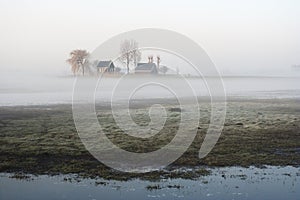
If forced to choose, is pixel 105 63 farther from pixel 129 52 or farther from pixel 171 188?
pixel 171 188

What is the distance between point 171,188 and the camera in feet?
58.6

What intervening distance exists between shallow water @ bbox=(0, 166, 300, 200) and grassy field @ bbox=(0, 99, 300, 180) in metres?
1.34

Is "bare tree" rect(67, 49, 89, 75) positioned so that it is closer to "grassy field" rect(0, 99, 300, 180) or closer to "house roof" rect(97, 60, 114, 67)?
"house roof" rect(97, 60, 114, 67)

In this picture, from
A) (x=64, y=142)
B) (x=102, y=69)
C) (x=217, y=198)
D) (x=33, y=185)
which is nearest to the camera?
(x=217, y=198)

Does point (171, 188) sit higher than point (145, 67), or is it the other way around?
point (145, 67)

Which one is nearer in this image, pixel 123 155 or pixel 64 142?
pixel 123 155

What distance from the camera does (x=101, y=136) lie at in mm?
31328

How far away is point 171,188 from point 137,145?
1033cm

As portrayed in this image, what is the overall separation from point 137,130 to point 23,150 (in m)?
11.9

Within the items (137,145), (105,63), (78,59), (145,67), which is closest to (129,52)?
(145,67)

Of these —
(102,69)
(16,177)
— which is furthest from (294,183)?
(102,69)

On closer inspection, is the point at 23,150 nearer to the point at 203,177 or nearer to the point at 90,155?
the point at 90,155

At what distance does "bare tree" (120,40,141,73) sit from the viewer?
119 meters

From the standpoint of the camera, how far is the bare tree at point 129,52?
391 feet
